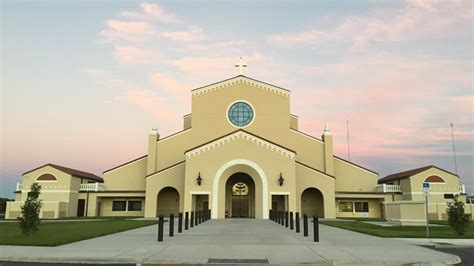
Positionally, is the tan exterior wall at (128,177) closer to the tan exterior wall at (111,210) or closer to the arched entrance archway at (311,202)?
the tan exterior wall at (111,210)

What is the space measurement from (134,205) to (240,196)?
42.1ft

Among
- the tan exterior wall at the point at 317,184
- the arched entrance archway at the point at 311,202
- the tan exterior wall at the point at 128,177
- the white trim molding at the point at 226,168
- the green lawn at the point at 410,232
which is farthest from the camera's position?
the tan exterior wall at the point at 128,177

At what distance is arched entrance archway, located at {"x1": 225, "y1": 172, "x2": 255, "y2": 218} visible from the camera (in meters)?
36.1

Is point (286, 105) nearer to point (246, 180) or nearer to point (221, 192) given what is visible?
point (246, 180)

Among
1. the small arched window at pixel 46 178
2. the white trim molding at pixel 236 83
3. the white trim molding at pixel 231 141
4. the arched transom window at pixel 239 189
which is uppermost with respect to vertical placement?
the white trim molding at pixel 236 83

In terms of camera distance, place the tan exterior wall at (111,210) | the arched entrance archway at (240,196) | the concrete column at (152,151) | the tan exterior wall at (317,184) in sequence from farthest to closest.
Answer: the tan exterior wall at (111,210), the concrete column at (152,151), the arched entrance archway at (240,196), the tan exterior wall at (317,184)

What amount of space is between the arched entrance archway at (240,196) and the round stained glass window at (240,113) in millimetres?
7281

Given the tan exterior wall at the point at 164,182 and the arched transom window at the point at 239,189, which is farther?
the arched transom window at the point at 239,189

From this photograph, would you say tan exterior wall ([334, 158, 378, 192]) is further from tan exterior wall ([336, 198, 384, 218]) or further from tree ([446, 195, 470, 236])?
tree ([446, 195, 470, 236])

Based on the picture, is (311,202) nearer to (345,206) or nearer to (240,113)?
(345,206)

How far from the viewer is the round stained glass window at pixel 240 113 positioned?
41.4 m

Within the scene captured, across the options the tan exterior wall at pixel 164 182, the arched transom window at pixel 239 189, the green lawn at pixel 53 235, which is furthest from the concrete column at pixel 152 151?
the green lawn at pixel 53 235

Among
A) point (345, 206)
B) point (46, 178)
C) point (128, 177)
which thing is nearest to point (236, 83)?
point (128, 177)

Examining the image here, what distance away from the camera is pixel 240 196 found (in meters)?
36.8
